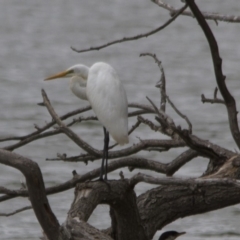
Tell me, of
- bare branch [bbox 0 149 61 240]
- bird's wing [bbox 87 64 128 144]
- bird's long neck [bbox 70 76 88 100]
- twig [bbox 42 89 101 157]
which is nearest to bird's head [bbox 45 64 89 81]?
bird's long neck [bbox 70 76 88 100]

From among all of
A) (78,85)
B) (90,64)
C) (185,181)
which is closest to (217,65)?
(185,181)

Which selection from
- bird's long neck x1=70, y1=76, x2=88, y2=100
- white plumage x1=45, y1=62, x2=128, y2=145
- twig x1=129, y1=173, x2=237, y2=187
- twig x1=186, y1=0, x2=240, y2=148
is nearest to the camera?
twig x1=129, y1=173, x2=237, y2=187

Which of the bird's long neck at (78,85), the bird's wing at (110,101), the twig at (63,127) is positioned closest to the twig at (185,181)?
the twig at (63,127)

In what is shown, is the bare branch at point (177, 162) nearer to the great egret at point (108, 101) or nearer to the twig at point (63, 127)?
the great egret at point (108, 101)

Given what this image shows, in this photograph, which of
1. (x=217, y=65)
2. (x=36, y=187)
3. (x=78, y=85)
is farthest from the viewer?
(x=78, y=85)

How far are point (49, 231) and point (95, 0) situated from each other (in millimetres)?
16489

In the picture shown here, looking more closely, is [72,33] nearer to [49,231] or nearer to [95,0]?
[95,0]

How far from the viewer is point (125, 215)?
3.84 m

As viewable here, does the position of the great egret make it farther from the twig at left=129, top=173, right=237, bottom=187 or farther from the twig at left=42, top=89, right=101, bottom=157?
the twig at left=129, top=173, right=237, bottom=187

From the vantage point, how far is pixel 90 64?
1311 cm

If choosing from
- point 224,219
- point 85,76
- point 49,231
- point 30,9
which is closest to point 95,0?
point 30,9

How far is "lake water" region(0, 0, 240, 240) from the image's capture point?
8.02 metres

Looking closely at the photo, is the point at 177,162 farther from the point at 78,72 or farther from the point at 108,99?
the point at 78,72

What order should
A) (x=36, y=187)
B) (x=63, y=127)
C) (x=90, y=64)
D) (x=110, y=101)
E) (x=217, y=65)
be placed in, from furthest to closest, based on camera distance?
(x=90, y=64) → (x=110, y=101) → (x=63, y=127) → (x=217, y=65) → (x=36, y=187)
